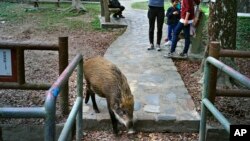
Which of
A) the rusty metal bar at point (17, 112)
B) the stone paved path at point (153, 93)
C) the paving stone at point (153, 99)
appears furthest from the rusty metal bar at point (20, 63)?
the rusty metal bar at point (17, 112)

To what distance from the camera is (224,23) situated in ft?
21.6

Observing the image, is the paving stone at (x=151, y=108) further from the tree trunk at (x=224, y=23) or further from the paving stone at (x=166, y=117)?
the tree trunk at (x=224, y=23)

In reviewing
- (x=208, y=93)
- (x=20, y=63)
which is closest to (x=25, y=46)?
(x=20, y=63)

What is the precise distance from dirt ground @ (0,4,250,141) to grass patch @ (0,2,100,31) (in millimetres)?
708

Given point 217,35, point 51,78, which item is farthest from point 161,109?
point 51,78

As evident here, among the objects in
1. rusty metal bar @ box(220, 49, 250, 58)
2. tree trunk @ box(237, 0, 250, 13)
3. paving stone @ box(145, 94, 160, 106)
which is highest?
tree trunk @ box(237, 0, 250, 13)

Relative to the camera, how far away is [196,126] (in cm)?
515

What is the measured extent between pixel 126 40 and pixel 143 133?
230 inches

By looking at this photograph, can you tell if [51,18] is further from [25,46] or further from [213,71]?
[213,71]

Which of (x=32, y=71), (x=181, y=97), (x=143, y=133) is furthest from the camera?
(x=32, y=71)

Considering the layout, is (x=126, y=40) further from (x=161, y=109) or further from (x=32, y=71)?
(x=161, y=109)

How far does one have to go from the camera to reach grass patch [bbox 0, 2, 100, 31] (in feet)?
43.6

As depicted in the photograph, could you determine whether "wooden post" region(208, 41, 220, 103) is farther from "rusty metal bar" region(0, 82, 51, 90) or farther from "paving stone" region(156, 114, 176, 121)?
"rusty metal bar" region(0, 82, 51, 90)

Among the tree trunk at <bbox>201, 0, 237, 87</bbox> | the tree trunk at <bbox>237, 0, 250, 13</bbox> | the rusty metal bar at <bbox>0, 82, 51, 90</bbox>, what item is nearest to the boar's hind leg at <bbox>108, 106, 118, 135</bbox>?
the rusty metal bar at <bbox>0, 82, 51, 90</bbox>
